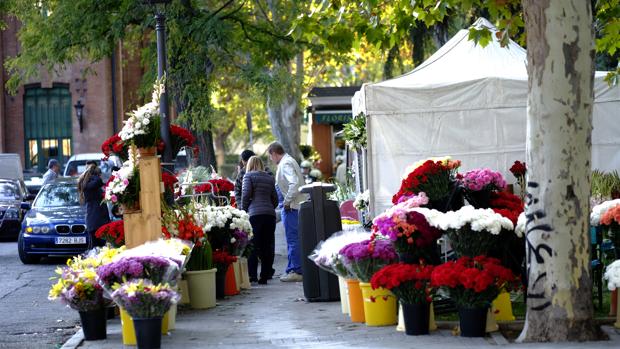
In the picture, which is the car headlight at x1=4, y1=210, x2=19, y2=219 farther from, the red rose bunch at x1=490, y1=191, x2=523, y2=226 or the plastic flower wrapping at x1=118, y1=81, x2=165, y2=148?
the red rose bunch at x1=490, y1=191, x2=523, y2=226

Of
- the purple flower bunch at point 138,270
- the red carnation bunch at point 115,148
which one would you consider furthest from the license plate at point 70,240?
the purple flower bunch at point 138,270

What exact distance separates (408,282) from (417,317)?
1.12 ft

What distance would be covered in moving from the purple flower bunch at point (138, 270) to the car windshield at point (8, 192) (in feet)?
60.2

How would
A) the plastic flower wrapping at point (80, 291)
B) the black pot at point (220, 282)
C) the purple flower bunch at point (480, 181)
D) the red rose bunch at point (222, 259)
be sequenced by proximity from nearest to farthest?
the plastic flower wrapping at point (80, 291), the purple flower bunch at point (480, 181), the red rose bunch at point (222, 259), the black pot at point (220, 282)

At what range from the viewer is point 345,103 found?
39.8 m

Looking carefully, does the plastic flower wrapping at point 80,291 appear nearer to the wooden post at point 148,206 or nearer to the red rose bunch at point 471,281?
the wooden post at point 148,206

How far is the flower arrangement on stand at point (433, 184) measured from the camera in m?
12.6

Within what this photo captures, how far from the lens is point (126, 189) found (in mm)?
12734

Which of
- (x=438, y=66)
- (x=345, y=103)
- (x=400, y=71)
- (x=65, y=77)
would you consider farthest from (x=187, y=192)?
(x=65, y=77)

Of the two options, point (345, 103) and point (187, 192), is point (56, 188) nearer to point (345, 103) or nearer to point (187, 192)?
point (187, 192)

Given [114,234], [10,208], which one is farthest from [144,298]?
[10,208]

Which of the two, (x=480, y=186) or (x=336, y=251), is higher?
(x=480, y=186)

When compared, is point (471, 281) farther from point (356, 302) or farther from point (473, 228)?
point (356, 302)

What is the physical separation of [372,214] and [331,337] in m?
5.49
